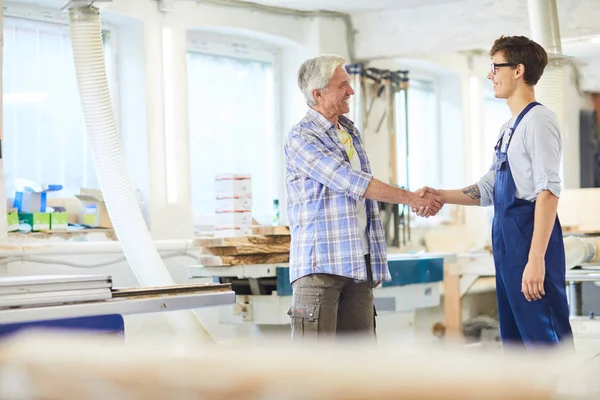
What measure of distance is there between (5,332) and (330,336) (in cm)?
95

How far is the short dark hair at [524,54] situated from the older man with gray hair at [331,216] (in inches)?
21.7

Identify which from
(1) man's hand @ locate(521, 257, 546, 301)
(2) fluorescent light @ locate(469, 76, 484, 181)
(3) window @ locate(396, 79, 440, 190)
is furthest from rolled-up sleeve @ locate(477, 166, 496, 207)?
(2) fluorescent light @ locate(469, 76, 484, 181)

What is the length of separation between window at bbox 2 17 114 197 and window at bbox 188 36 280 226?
43.2 inches

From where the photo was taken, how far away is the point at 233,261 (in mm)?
4402

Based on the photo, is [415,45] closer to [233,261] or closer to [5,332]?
[233,261]

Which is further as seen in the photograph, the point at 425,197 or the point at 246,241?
the point at 246,241

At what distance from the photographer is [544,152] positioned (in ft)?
8.25

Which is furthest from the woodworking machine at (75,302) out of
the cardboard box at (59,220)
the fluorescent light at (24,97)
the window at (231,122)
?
the window at (231,122)

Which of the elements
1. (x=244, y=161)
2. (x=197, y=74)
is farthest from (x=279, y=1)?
(x=244, y=161)

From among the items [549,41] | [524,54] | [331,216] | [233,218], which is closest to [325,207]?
[331,216]

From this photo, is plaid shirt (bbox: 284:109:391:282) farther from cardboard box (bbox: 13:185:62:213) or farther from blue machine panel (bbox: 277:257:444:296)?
cardboard box (bbox: 13:185:62:213)

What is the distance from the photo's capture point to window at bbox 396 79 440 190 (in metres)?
8.98

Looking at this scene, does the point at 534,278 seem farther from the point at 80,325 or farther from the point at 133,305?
the point at 80,325

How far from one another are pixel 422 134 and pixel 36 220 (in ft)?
15.3
